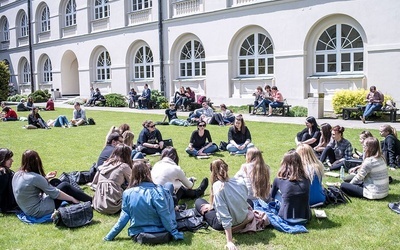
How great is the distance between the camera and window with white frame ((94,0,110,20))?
3132cm

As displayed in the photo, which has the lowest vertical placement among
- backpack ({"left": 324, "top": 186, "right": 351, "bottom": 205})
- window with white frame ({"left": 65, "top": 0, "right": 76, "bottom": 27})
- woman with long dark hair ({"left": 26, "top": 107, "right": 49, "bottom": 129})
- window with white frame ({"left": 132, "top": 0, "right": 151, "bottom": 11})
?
backpack ({"left": 324, "top": 186, "right": 351, "bottom": 205})

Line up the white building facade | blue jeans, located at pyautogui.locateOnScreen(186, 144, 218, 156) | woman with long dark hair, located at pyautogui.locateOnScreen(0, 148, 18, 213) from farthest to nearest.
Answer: the white building facade, blue jeans, located at pyautogui.locateOnScreen(186, 144, 218, 156), woman with long dark hair, located at pyautogui.locateOnScreen(0, 148, 18, 213)

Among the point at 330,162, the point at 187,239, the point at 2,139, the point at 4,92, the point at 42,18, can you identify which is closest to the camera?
the point at 187,239

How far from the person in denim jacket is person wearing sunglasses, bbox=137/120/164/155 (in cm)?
535

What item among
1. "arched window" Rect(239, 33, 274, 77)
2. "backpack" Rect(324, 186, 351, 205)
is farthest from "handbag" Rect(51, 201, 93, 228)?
"arched window" Rect(239, 33, 274, 77)

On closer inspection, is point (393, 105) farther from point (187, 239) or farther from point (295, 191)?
point (187, 239)

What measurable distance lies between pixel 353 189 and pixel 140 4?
964 inches

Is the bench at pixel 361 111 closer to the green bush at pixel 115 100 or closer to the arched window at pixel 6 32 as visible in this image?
the green bush at pixel 115 100

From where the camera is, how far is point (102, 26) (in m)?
31.5

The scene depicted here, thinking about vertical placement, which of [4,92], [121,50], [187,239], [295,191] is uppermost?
[121,50]

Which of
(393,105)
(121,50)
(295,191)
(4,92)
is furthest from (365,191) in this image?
(4,92)

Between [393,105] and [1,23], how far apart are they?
41.7m

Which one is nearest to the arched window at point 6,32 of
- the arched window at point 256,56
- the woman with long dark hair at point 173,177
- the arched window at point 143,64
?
the arched window at point 143,64

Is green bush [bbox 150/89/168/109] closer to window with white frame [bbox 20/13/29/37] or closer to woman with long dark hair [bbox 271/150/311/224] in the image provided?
woman with long dark hair [bbox 271/150/311/224]
